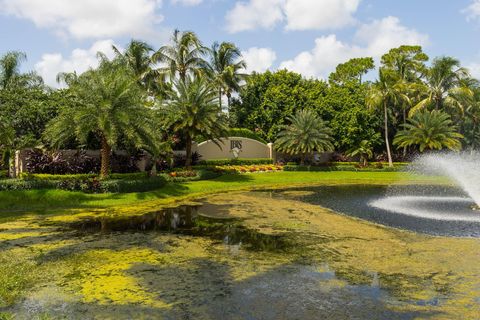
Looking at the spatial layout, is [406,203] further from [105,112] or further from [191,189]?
[105,112]

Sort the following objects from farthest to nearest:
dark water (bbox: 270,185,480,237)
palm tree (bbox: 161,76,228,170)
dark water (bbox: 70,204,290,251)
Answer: palm tree (bbox: 161,76,228,170)
dark water (bbox: 270,185,480,237)
dark water (bbox: 70,204,290,251)

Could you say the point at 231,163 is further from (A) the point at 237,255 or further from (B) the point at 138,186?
(A) the point at 237,255

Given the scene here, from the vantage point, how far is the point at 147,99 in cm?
3725

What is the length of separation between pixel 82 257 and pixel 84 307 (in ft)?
15.4

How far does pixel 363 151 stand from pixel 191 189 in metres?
30.0

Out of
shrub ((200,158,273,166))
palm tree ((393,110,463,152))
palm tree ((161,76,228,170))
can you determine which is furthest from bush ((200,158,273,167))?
palm tree ((393,110,463,152))

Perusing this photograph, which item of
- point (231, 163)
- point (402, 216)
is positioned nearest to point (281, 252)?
point (402, 216)

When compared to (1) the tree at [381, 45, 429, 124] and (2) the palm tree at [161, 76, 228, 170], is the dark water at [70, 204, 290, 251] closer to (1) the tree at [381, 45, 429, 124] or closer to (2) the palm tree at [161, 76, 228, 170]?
(2) the palm tree at [161, 76, 228, 170]

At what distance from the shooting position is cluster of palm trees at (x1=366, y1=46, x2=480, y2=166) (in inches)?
2082

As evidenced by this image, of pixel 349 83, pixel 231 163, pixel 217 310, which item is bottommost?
pixel 217 310

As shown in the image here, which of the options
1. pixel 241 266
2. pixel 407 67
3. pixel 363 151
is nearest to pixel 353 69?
pixel 407 67

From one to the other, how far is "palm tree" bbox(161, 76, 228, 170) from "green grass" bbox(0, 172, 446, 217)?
502 centimetres

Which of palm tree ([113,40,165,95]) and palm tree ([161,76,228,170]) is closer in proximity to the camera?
palm tree ([161,76,228,170])

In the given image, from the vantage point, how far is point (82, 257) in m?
14.0
